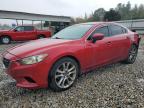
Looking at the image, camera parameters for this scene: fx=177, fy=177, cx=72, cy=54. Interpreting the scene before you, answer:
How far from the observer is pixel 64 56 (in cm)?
376

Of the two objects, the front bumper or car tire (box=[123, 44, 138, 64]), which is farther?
car tire (box=[123, 44, 138, 64])

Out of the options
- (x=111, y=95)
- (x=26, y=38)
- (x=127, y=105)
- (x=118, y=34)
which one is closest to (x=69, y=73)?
(x=111, y=95)

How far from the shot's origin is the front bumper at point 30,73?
3.34 meters

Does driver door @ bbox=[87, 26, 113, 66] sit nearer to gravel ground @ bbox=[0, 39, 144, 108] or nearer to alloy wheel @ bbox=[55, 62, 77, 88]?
gravel ground @ bbox=[0, 39, 144, 108]

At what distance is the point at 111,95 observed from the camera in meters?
3.55

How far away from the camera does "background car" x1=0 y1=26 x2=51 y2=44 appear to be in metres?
15.1

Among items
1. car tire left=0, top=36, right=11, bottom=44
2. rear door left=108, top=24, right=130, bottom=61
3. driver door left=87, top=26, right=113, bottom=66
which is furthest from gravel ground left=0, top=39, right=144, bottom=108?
car tire left=0, top=36, right=11, bottom=44

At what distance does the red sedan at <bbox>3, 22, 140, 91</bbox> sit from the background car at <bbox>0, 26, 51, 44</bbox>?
38.1 ft

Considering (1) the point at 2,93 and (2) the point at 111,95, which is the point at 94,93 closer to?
(2) the point at 111,95

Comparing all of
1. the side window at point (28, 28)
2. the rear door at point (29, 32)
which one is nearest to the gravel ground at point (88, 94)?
the rear door at point (29, 32)

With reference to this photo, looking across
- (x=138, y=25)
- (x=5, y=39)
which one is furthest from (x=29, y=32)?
(x=138, y=25)

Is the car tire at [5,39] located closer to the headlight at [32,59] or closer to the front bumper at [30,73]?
the front bumper at [30,73]

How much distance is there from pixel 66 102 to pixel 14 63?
4.08 feet

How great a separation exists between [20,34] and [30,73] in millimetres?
13182
